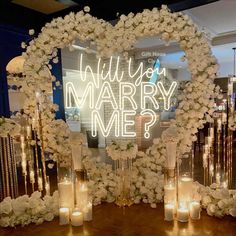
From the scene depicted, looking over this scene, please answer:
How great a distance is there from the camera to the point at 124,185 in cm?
302

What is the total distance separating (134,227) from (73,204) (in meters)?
0.63

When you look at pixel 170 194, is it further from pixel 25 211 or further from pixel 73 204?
pixel 25 211

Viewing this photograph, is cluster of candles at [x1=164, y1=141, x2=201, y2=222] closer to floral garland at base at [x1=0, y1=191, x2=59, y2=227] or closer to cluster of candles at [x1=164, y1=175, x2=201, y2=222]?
cluster of candles at [x1=164, y1=175, x2=201, y2=222]

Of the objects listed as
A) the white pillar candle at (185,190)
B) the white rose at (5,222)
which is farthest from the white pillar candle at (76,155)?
the white pillar candle at (185,190)

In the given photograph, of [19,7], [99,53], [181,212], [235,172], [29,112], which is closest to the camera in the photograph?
[181,212]

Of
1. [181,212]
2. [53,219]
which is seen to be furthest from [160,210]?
[53,219]

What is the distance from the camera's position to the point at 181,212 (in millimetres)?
2561

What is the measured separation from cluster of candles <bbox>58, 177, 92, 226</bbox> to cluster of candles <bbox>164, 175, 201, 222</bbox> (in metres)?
0.78

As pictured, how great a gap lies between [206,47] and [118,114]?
1.30m

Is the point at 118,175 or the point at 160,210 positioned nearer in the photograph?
the point at 160,210

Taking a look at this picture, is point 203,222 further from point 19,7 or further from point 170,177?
point 19,7

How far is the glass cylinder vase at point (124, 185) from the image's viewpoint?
2998 millimetres

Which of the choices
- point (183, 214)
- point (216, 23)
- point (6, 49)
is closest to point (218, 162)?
point (183, 214)

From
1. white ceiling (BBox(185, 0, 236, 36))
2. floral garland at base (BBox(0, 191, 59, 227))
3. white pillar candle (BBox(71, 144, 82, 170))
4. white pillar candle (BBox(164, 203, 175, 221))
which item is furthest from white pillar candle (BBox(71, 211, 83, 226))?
white ceiling (BBox(185, 0, 236, 36))
